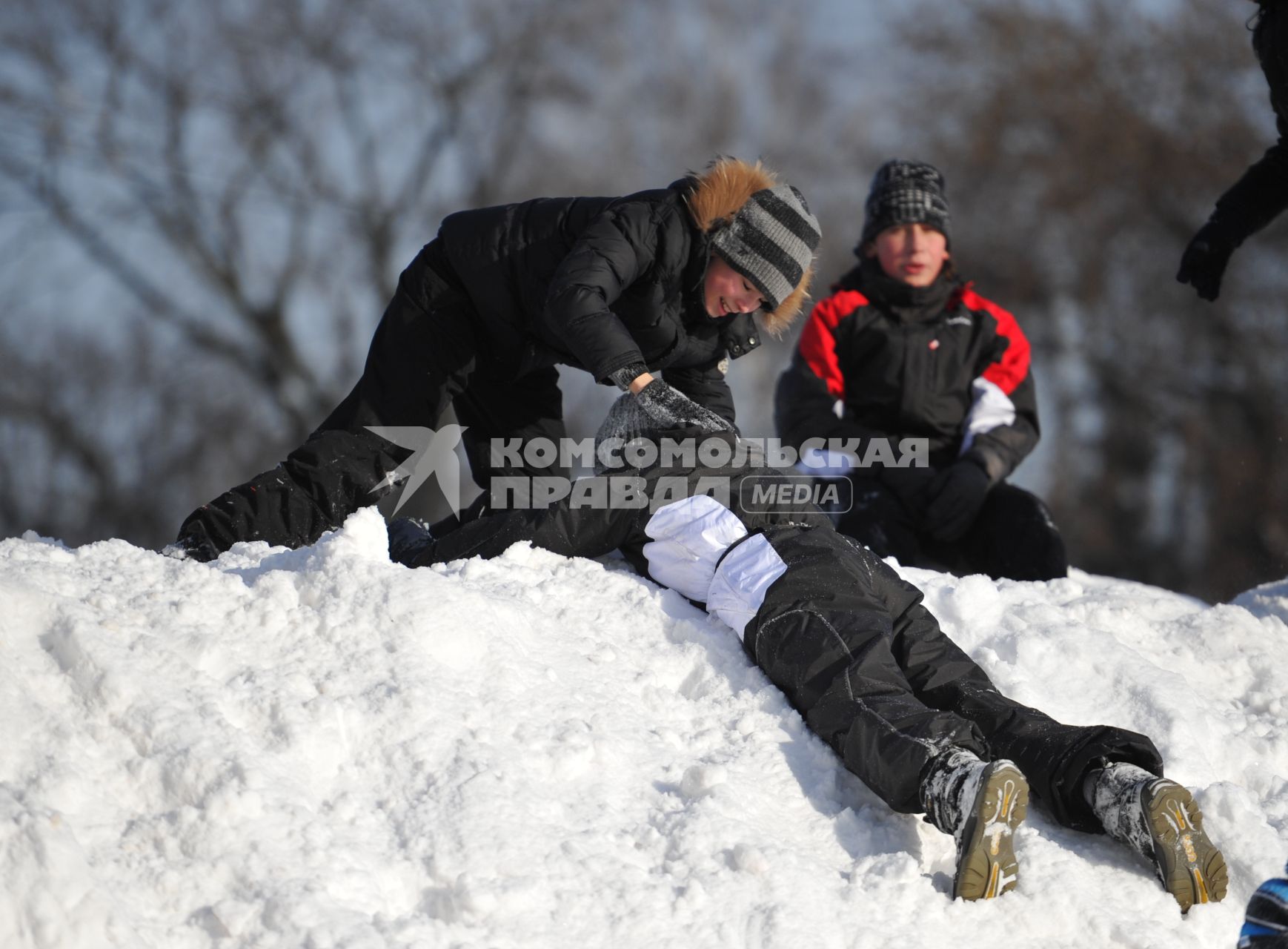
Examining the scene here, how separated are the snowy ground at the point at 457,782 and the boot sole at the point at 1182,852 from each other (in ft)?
0.14

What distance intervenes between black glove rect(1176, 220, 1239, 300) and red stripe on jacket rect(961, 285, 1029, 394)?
0.61 meters

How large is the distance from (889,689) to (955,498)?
184 centimetres

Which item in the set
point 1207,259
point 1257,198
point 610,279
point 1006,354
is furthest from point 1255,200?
point 610,279

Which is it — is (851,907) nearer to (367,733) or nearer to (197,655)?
(367,733)

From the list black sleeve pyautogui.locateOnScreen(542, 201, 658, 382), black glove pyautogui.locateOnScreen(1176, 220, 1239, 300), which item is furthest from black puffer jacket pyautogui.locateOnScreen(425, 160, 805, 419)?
black glove pyautogui.locateOnScreen(1176, 220, 1239, 300)

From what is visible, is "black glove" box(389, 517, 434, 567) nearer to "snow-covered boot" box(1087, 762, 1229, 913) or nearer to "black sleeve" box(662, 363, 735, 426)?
"black sleeve" box(662, 363, 735, 426)

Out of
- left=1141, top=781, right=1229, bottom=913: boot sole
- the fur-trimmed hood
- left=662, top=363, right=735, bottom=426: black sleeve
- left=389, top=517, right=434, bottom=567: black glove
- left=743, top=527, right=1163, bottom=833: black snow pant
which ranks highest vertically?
the fur-trimmed hood

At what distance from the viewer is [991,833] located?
7.37ft

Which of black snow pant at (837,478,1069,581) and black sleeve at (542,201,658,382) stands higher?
black sleeve at (542,201,658,382)

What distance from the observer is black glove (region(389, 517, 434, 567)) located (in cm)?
330

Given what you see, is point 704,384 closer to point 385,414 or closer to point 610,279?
point 610,279

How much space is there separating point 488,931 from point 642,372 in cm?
142

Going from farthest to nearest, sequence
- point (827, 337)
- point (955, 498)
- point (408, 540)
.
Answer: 1. point (827, 337)
2. point (955, 498)
3. point (408, 540)

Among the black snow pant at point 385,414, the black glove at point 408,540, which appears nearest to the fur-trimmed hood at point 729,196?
the black snow pant at point 385,414
